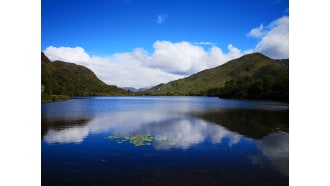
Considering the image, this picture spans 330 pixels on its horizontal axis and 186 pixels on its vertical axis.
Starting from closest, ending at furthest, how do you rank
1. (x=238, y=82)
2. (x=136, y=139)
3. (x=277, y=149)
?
(x=277, y=149) → (x=136, y=139) → (x=238, y=82)

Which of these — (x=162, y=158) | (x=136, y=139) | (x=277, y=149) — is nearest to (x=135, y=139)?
(x=136, y=139)

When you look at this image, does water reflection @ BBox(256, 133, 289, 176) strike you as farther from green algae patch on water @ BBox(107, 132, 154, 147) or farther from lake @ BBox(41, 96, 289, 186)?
green algae patch on water @ BBox(107, 132, 154, 147)

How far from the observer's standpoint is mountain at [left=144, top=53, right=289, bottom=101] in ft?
212

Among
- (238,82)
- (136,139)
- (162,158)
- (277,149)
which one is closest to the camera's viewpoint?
(162,158)

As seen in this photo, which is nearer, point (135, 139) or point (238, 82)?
point (135, 139)

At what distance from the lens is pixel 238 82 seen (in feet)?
263

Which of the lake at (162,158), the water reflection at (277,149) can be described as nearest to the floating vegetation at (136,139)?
the lake at (162,158)

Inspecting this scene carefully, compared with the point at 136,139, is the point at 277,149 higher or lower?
lower

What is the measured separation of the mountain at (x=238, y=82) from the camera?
64.6 metres

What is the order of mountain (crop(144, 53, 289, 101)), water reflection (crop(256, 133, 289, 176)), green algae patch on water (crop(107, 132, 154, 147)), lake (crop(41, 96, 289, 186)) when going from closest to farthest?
lake (crop(41, 96, 289, 186)) < water reflection (crop(256, 133, 289, 176)) < green algae patch on water (crop(107, 132, 154, 147)) < mountain (crop(144, 53, 289, 101))

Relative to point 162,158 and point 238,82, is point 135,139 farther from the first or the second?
point 238,82

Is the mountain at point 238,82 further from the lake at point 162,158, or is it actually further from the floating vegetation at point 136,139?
the floating vegetation at point 136,139

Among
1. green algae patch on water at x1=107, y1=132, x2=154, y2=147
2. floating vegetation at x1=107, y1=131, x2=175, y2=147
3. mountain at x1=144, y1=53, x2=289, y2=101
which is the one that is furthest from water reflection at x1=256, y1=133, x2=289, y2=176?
mountain at x1=144, y1=53, x2=289, y2=101
